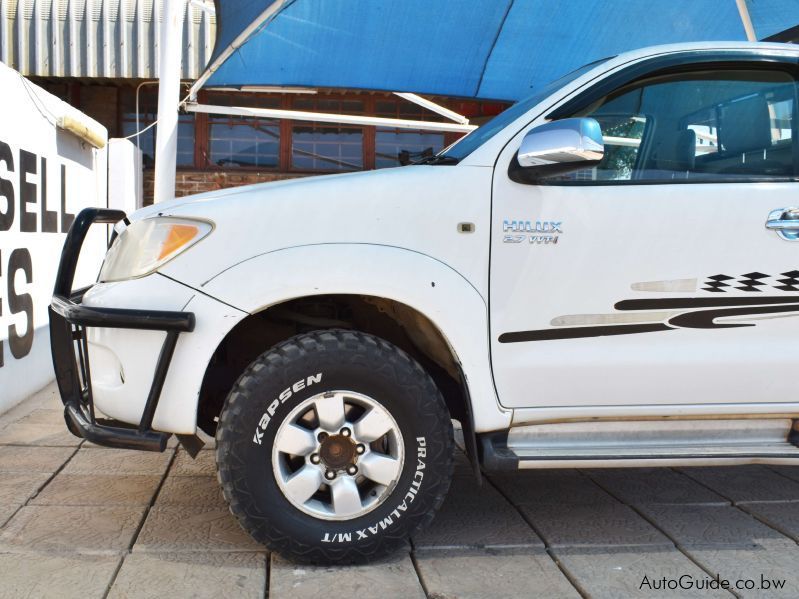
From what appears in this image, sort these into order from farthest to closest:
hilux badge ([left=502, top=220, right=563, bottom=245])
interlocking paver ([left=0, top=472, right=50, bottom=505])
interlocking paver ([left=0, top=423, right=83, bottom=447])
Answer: interlocking paver ([left=0, top=423, right=83, bottom=447]), interlocking paver ([left=0, top=472, right=50, bottom=505]), hilux badge ([left=502, top=220, right=563, bottom=245])

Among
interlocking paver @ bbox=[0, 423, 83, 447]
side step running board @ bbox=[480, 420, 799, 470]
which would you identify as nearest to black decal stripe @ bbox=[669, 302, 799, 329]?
side step running board @ bbox=[480, 420, 799, 470]

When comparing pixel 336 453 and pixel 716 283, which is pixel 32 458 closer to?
pixel 336 453

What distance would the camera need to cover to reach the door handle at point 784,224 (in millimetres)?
2947

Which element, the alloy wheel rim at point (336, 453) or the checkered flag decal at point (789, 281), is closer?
the alloy wheel rim at point (336, 453)

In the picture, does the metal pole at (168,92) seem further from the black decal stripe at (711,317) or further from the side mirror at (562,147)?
the black decal stripe at (711,317)

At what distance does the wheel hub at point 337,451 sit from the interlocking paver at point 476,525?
527 millimetres

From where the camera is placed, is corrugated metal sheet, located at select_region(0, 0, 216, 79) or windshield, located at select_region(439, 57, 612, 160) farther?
corrugated metal sheet, located at select_region(0, 0, 216, 79)

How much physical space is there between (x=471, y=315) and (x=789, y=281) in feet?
3.90

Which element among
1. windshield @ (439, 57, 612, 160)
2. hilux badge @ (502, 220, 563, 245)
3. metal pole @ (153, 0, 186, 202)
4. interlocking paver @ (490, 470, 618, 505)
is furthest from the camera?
metal pole @ (153, 0, 186, 202)

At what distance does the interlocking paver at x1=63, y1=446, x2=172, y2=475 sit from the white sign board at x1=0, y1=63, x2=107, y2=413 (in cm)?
109

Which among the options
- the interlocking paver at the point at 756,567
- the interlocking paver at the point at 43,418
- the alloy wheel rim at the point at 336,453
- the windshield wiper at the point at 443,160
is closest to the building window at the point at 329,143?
the interlocking paver at the point at 43,418

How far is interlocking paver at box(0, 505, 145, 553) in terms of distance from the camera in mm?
2982

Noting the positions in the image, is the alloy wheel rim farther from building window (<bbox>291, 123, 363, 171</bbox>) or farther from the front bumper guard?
building window (<bbox>291, 123, 363, 171</bbox>)

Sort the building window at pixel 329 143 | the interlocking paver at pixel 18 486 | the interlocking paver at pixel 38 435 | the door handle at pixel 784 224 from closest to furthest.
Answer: the door handle at pixel 784 224
the interlocking paver at pixel 18 486
the interlocking paver at pixel 38 435
the building window at pixel 329 143
